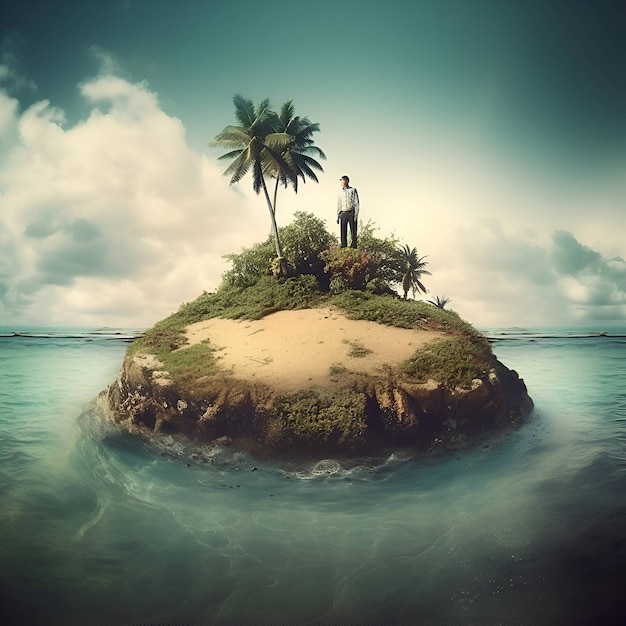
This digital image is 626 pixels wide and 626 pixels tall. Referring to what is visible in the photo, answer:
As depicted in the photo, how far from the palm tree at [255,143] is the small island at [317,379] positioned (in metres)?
6.43

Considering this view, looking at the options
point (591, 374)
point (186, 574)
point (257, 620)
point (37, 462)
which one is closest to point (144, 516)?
point (186, 574)

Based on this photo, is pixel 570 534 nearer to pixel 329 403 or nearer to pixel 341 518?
pixel 341 518

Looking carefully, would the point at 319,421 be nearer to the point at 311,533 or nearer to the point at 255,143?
the point at 311,533

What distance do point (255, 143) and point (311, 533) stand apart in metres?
18.2

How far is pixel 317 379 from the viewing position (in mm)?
11000

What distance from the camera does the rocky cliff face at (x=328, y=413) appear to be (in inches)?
391

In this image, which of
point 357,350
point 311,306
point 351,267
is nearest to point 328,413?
point 357,350

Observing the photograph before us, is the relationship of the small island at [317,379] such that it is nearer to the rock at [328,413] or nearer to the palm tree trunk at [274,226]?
the rock at [328,413]

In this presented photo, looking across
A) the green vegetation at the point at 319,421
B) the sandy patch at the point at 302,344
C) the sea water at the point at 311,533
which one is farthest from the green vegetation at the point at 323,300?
the sea water at the point at 311,533

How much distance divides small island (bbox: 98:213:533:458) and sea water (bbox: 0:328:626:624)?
2.06ft

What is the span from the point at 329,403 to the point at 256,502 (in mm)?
3065

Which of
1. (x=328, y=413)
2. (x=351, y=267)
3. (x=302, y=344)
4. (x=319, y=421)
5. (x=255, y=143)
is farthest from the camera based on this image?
(x=255, y=143)

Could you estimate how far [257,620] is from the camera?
5234 millimetres

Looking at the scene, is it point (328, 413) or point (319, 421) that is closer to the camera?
point (319, 421)
